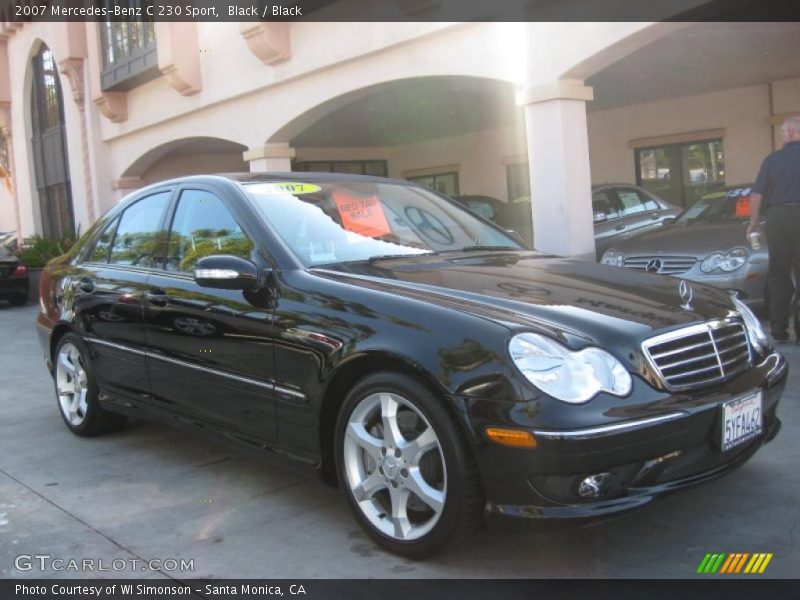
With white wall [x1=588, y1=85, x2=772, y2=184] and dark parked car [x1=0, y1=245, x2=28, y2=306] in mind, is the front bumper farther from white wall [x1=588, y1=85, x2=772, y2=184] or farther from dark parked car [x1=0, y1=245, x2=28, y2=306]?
dark parked car [x1=0, y1=245, x2=28, y2=306]

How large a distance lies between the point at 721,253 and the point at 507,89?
697 cm

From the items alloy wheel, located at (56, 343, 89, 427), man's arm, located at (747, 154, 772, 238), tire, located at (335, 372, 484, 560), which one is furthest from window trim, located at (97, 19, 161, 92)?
tire, located at (335, 372, 484, 560)

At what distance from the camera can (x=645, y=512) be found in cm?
350

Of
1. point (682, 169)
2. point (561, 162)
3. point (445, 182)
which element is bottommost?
point (561, 162)

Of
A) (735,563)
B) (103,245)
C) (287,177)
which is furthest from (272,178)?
(735,563)

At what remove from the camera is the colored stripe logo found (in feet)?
9.73

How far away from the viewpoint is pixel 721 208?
884 cm

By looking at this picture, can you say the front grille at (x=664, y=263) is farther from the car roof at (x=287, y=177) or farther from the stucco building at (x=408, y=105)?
the car roof at (x=287, y=177)

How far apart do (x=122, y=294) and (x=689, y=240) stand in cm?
538

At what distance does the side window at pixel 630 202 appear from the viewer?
1147 cm

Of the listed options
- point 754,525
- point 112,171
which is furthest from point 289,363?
point 112,171

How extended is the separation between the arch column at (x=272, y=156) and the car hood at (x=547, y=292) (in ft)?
32.6

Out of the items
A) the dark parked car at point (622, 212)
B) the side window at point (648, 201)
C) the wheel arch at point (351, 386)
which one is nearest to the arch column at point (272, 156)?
the dark parked car at point (622, 212)

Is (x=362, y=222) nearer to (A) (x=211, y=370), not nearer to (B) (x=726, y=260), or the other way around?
(A) (x=211, y=370)
